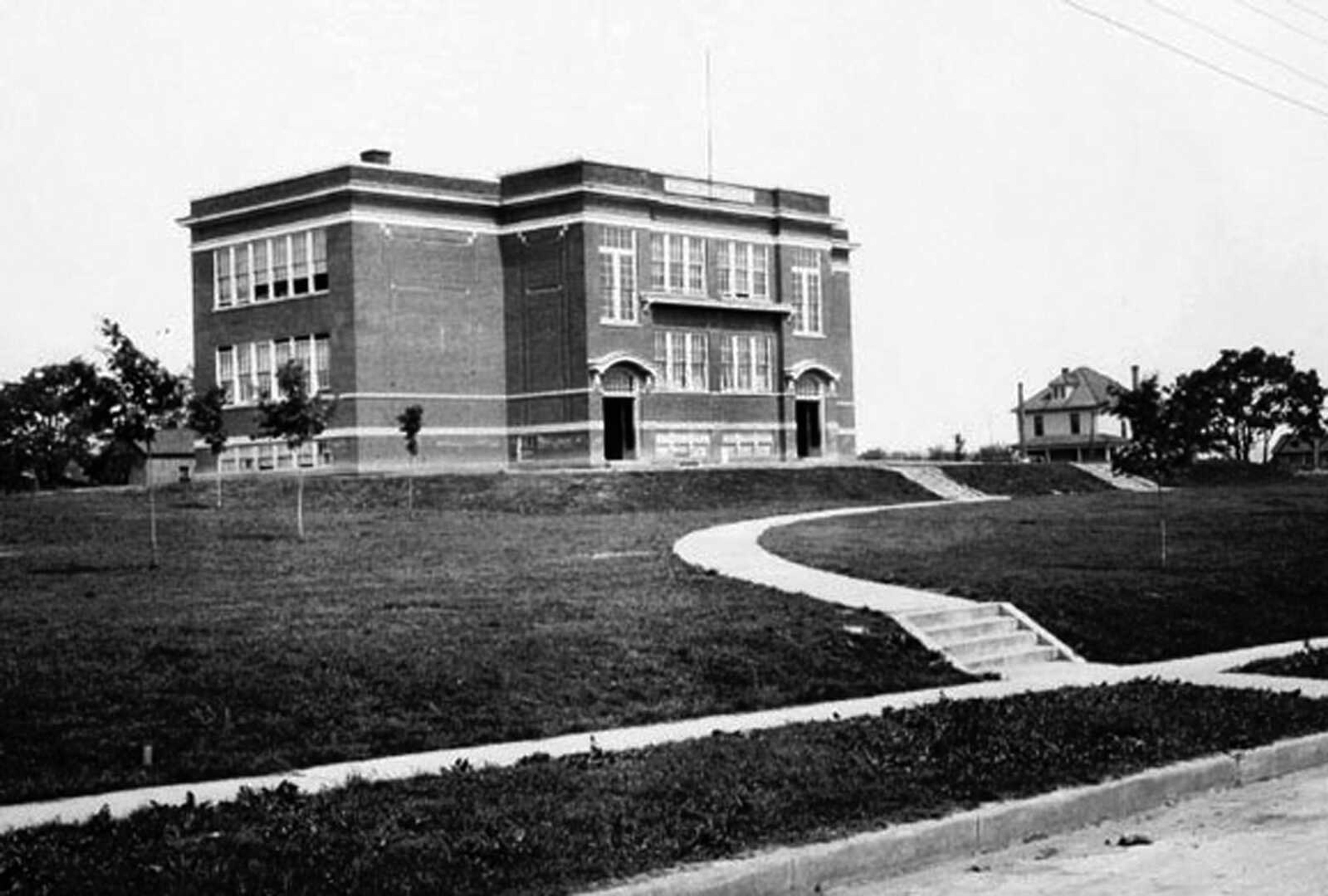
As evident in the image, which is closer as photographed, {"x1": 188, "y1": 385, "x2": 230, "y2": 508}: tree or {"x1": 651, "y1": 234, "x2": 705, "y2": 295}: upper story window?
{"x1": 188, "y1": 385, "x2": 230, "y2": 508}: tree

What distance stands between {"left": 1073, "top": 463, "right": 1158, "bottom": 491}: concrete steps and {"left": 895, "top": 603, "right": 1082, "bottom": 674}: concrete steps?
38.4m

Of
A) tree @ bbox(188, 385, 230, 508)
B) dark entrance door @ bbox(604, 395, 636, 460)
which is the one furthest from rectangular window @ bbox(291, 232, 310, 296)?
tree @ bbox(188, 385, 230, 508)

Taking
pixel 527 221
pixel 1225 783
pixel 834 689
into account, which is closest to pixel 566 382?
pixel 527 221

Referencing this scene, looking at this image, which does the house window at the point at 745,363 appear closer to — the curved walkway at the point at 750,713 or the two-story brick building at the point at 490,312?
the two-story brick building at the point at 490,312

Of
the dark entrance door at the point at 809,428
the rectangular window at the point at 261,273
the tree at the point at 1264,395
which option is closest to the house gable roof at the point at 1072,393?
the tree at the point at 1264,395

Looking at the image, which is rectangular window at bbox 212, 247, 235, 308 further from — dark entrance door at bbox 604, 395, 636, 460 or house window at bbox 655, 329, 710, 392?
house window at bbox 655, 329, 710, 392

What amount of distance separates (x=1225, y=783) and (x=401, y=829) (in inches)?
242

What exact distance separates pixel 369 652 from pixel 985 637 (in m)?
7.56

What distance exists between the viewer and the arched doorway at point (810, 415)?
64750 millimetres

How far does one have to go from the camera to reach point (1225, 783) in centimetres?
1134

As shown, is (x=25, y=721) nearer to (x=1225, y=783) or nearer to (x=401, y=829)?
(x=401, y=829)

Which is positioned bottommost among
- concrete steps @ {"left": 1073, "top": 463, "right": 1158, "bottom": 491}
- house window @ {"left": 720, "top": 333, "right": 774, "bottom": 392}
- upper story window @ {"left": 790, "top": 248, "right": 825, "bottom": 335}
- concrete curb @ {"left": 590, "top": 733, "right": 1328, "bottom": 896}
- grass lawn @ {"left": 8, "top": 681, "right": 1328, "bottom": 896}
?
concrete curb @ {"left": 590, "top": 733, "right": 1328, "bottom": 896}

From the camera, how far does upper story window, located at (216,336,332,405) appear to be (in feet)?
183

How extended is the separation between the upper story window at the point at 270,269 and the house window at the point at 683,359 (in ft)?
41.4
